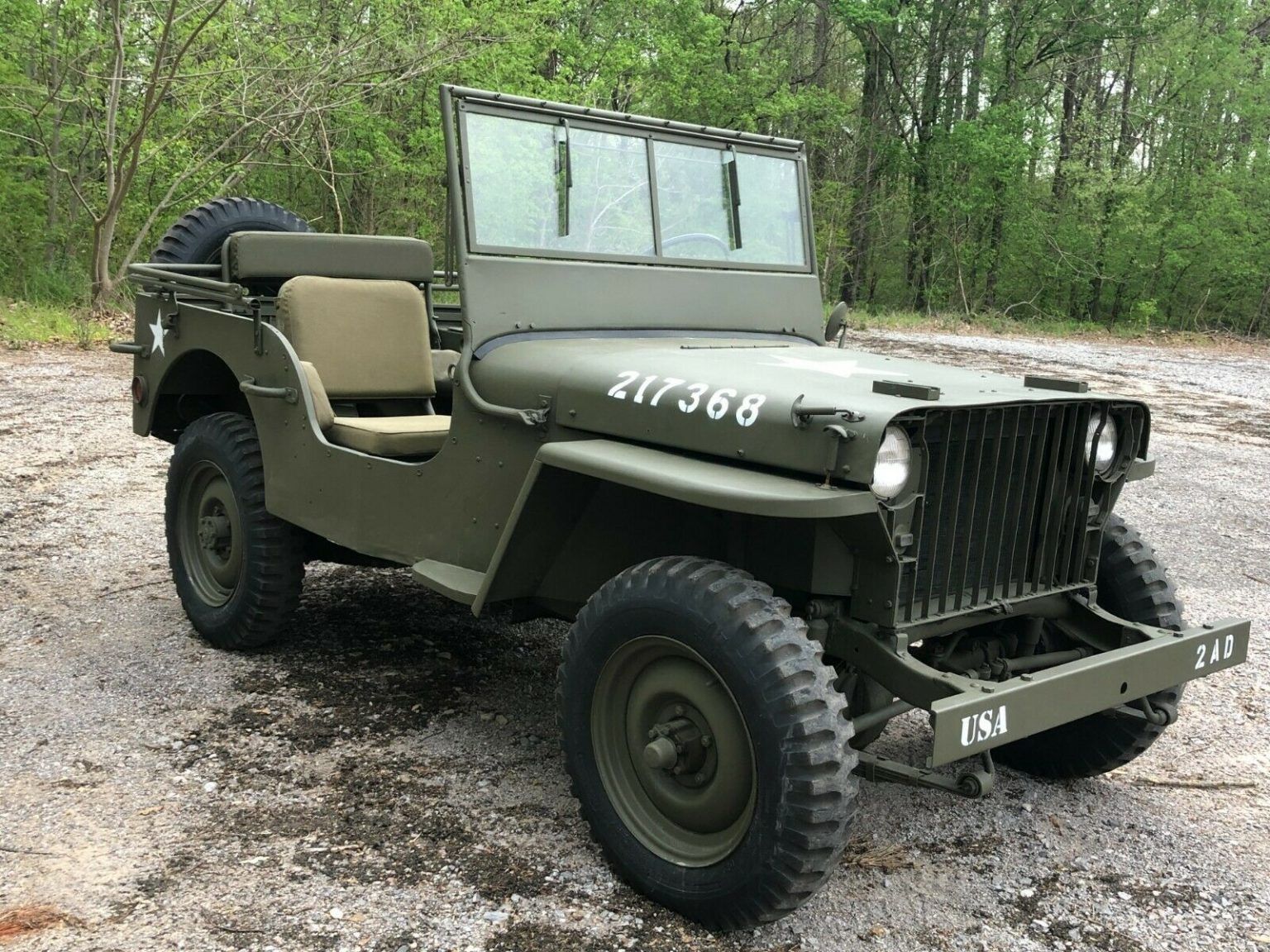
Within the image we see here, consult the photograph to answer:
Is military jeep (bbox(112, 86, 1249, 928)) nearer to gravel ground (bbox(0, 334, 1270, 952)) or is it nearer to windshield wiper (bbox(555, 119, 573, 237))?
windshield wiper (bbox(555, 119, 573, 237))

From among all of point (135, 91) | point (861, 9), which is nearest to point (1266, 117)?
point (861, 9)

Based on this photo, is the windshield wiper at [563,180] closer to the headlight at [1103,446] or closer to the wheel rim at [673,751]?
the wheel rim at [673,751]

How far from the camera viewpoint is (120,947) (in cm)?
248

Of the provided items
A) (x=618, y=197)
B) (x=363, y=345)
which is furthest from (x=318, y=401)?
(x=618, y=197)

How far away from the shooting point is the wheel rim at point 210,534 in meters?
4.39

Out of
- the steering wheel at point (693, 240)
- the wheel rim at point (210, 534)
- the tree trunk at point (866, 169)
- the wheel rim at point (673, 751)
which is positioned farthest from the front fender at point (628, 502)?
the tree trunk at point (866, 169)

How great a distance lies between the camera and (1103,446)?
10.4 feet

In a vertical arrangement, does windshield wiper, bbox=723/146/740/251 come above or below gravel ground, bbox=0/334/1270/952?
above

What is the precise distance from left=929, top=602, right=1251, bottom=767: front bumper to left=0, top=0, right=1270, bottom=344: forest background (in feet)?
40.5

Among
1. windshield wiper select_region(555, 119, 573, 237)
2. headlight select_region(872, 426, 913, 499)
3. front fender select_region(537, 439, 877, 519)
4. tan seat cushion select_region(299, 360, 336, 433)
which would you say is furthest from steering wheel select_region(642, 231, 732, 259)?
headlight select_region(872, 426, 913, 499)

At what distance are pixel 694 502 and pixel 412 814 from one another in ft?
4.13

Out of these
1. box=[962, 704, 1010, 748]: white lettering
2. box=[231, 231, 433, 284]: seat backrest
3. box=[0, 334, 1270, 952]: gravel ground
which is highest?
box=[231, 231, 433, 284]: seat backrest

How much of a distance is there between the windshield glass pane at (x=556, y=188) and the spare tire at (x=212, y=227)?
1.92m

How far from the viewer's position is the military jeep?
2564mm
